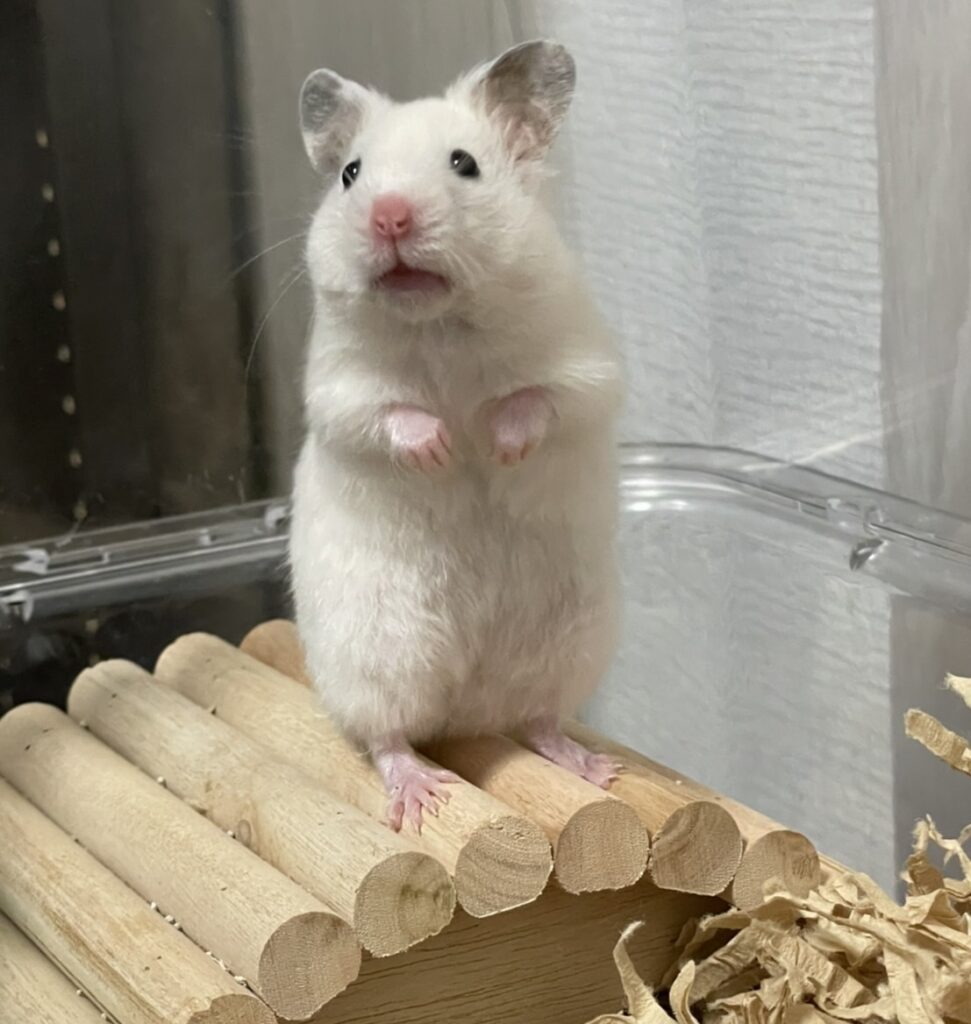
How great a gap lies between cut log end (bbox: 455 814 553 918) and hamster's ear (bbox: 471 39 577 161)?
2.44 feet

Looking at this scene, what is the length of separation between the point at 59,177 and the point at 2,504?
1.83 ft

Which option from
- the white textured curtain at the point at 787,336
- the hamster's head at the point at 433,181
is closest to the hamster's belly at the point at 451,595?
the hamster's head at the point at 433,181

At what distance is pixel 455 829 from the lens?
1.51m

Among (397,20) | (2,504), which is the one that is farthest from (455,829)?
(397,20)

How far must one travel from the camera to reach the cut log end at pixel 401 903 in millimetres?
1418

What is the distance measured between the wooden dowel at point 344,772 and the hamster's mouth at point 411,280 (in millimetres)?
537

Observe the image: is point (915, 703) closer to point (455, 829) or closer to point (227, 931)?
point (455, 829)

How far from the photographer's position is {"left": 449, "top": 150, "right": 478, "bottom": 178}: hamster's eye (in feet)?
5.11

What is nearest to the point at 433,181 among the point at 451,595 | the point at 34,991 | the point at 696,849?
the point at 451,595

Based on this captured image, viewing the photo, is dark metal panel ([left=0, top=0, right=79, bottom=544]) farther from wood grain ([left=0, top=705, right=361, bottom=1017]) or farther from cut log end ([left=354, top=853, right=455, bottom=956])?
cut log end ([left=354, top=853, right=455, bottom=956])

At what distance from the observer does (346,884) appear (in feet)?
4.69

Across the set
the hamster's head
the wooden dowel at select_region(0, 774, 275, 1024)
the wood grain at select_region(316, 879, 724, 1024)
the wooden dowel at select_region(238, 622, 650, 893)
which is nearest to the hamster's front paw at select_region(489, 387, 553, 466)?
the hamster's head

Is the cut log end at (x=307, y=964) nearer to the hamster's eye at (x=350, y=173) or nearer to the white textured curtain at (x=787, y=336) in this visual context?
the hamster's eye at (x=350, y=173)

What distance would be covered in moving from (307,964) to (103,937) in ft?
0.79
